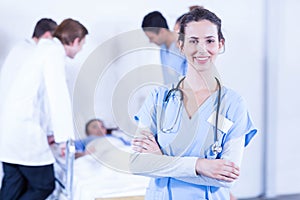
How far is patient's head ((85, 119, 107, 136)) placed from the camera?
101 inches

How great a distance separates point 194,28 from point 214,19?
5cm

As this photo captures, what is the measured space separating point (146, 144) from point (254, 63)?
6.65ft

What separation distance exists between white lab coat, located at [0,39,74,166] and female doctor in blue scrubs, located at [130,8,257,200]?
0.96 metres

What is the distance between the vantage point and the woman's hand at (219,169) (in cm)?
98

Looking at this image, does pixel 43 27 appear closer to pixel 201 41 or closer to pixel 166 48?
pixel 166 48

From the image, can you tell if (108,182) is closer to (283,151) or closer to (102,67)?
(102,67)

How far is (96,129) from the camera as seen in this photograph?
2.57 meters

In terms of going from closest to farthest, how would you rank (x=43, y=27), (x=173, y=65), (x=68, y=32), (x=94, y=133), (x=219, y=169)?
1. (x=219, y=169)
2. (x=173, y=65)
3. (x=68, y=32)
4. (x=43, y=27)
5. (x=94, y=133)

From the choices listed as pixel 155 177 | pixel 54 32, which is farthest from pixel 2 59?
pixel 155 177

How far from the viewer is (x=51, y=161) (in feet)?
6.82

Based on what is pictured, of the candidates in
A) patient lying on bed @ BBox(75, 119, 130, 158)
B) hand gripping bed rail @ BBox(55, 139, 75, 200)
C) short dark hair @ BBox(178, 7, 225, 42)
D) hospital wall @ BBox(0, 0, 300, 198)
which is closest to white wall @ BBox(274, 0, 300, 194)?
hospital wall @ BBox(0, 0, 300, 198)

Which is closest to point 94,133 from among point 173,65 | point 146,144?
point 173,65

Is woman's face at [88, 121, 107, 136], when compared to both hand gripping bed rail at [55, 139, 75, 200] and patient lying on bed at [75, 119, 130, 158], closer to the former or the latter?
patient lying on bed at [75, 119, 130, 158]

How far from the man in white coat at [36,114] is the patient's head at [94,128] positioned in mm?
419
